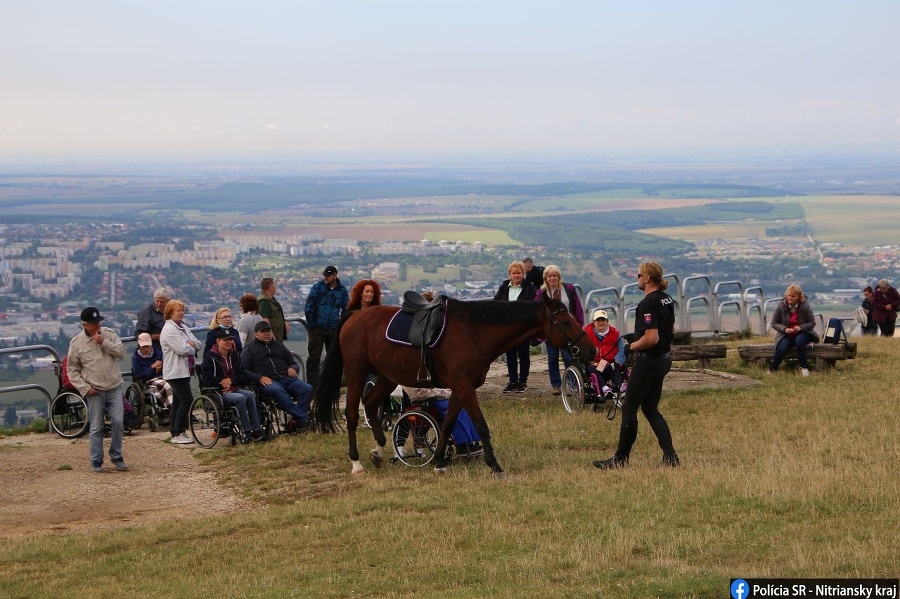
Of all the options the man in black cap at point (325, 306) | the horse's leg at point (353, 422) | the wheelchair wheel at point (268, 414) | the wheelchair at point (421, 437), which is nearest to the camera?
the horse's leg at point (353, 422)

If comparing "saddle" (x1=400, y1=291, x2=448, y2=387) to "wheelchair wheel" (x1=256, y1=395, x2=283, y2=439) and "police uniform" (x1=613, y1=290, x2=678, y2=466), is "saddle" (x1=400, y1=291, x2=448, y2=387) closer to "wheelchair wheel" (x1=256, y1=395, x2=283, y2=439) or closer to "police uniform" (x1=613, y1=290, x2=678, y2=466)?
"police uniform" (x1=613, y1=290, x2=678, y2=466)

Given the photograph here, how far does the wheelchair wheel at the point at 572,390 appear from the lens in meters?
15.4

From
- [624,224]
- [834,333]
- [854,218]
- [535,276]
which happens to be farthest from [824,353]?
[854,218]

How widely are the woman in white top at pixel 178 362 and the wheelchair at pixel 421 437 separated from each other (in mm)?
3169

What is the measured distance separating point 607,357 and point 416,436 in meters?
3.85

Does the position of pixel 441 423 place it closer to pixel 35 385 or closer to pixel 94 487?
pixel 94 487

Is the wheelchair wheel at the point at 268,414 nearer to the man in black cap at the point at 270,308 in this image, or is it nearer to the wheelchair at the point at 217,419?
the wheelchair at the point at 217,419

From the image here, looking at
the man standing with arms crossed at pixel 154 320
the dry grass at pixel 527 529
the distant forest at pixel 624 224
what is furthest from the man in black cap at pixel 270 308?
the distant forest at pixel 624 224

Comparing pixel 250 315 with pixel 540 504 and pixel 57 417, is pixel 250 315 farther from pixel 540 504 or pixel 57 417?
pixel 540 504

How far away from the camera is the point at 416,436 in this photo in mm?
12469

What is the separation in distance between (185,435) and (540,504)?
6.40 m

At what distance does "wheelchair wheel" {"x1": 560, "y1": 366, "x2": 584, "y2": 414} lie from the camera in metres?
15.4

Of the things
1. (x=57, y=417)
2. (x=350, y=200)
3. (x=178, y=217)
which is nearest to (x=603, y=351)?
(x=57, y=417)

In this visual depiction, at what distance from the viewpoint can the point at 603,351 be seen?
15.4m
